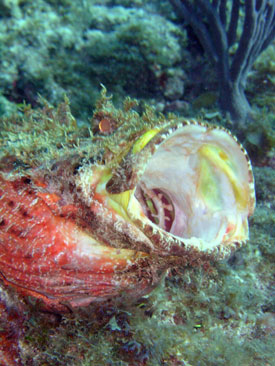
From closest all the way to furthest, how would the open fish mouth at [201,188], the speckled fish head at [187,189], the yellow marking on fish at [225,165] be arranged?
the speckled fish head at [187,189] < the open fish mouth at [201,188] < the yellow marking on fish at [225,165]

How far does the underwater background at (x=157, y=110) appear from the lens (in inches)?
86.9

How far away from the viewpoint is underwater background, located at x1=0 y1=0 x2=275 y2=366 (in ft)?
7.24

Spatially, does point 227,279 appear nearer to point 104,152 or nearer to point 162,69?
point 104,152

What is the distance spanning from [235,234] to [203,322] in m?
1.03

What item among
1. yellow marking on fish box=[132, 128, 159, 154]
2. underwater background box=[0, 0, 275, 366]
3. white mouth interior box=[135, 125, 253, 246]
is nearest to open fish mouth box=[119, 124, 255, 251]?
white mouth interior box=[135, 125, 253, 246]

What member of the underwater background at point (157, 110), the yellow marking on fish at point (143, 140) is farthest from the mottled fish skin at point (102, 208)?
the underwater background at point (157, 110)

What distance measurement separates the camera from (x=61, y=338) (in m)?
2.18

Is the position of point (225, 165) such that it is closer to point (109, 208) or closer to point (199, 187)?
point (199, 187)

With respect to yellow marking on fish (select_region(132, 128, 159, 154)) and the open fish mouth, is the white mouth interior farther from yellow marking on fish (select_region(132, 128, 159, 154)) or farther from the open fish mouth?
yellow marking on fish (select_region(132, 128, 159, 154))

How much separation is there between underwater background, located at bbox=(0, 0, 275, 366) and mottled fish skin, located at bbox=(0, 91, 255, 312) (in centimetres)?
26

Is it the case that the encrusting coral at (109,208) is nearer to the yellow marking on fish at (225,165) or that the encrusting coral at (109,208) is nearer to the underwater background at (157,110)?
the yellow marking on fish at (225,165)

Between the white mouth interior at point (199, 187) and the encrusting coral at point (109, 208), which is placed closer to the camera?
the encrusting coral at point (109, 208)

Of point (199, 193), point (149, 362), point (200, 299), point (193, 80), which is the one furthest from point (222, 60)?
point (149, 362)

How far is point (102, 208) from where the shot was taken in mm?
1947
